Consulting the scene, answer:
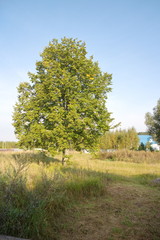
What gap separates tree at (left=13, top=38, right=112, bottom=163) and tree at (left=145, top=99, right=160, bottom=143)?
23608 millimetres

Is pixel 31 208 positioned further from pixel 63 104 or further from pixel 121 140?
pixel 121 140

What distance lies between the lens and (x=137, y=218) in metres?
4.00

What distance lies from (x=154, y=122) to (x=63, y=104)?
25724mm

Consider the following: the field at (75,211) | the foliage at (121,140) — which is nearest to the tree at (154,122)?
the foliage at (121,140)

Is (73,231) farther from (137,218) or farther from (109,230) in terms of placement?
(137,218)

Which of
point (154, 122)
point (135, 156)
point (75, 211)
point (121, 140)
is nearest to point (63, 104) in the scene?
point (75, 211)

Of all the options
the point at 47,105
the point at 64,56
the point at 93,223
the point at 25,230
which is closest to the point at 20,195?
the point at 25,230

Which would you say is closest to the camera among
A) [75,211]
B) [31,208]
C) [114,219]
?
[31,208]

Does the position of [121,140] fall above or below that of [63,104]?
below

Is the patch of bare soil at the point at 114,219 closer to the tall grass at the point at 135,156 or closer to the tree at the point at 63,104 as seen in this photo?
the tree at the point at 63,104

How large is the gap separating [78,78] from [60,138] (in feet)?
14.0

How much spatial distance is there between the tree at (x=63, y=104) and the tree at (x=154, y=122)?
23.6m

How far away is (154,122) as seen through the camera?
3150 cm

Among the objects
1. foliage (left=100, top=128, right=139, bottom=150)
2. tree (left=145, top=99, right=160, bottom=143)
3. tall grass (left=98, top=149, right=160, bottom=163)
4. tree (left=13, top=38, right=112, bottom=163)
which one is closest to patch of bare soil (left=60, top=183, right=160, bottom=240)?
tree (left=13, top=38, right=112, bottom=163)
